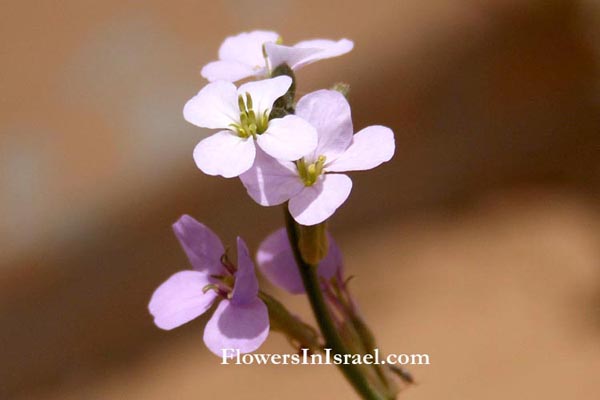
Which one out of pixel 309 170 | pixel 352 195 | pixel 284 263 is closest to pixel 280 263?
pixel 284 263

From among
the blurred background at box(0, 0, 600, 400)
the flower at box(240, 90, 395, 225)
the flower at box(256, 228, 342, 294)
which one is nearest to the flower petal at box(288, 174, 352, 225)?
the flower at box(240, 90, 395, 225)

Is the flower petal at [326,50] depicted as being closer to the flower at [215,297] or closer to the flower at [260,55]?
the flower at [260,55]

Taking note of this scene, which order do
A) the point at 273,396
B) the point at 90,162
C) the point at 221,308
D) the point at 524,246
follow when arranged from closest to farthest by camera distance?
1. the point at 221,308
2. the point at 273,396
3. the point at 524,246
4. the point at 90,162

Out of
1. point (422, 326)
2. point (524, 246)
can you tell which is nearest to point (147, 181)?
point (422, 326)

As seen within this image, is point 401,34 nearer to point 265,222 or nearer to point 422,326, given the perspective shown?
point 265,222

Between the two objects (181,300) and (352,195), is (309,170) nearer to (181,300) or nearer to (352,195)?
(181,300)

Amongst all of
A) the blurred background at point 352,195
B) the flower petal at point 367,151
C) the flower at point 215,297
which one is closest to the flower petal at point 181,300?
the flower at point 215,297
